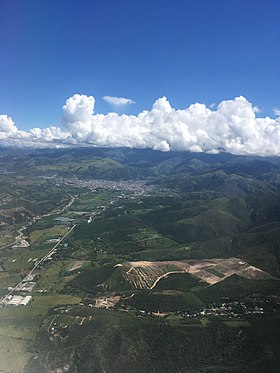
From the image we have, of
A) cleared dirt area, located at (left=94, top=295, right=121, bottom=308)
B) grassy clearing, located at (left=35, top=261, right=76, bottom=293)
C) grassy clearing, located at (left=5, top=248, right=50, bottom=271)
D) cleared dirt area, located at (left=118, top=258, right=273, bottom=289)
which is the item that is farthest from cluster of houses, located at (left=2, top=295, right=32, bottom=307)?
cleared dirt area, located at (left=118, top=258, right=273, bottom=289)

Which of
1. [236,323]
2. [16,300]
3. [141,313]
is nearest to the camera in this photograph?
[236,323]

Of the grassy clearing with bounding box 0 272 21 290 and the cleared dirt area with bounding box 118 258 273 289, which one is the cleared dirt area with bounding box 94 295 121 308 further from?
the grassy clearing with bounding box 0 272 21 290

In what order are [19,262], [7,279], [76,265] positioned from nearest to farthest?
[7,279], [76,265], [19,262]

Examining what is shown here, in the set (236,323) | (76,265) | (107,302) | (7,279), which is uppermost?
(236,323)

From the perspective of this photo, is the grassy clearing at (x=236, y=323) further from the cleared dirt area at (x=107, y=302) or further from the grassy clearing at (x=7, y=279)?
the grassy clearing at (x=7, y=279)

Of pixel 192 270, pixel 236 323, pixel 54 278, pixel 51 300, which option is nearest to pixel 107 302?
pixel 51 300

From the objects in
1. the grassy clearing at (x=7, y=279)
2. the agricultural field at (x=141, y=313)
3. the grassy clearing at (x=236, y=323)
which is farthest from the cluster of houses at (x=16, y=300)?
the grassy clearing at (x=236, y=323)

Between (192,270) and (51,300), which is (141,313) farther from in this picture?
(192,270)

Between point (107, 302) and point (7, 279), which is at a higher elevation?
point (107, 302)

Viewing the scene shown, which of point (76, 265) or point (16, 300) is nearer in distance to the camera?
point (16, 300)
